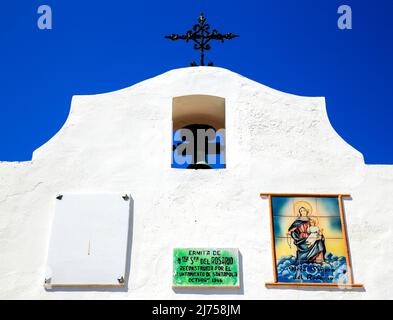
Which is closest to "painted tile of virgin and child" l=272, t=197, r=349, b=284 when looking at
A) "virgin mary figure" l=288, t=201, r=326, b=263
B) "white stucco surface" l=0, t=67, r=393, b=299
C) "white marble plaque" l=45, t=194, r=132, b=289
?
"virgin mary figure" l=288, t=201, r=326, b=263

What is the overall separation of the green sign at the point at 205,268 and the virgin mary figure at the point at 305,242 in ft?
3.04

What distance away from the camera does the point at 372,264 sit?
6910 mm

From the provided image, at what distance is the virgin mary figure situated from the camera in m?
6.89

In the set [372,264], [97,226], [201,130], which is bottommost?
[372,264]

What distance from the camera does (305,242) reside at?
6.98 m

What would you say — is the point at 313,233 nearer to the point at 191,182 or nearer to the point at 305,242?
the point at 305,242

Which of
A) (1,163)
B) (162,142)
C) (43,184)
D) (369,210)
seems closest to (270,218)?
(369,210)

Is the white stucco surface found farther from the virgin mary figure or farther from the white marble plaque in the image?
the virgin mary figure

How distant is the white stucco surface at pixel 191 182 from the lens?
22.2ft

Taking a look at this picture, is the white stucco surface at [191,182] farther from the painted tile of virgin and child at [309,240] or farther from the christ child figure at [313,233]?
the christ child figure at [313,233]

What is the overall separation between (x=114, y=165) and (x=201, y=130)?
2.09 m

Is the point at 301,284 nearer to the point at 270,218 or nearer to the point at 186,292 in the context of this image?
the point at 270,218

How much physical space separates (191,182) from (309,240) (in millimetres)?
2021
